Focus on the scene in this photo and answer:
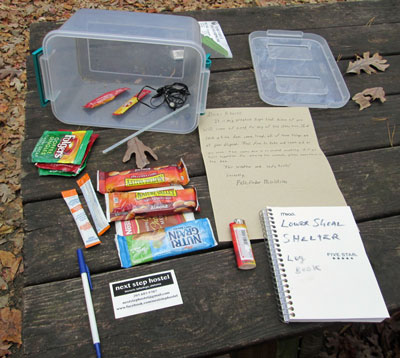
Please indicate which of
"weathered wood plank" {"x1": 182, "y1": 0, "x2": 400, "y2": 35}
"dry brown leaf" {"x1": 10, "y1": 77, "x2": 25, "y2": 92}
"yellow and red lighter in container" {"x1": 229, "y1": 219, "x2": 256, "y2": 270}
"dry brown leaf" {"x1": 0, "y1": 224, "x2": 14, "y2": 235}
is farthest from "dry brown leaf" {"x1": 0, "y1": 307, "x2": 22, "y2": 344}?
"weathered wood plank" {"x1": 182, "y1": 0, "x2": 400, "y2": 35}

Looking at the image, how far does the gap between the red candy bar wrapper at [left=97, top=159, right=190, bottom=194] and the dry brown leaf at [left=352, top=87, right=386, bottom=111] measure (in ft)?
1.92

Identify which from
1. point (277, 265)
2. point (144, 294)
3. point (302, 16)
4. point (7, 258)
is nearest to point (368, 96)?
point (302, 16)

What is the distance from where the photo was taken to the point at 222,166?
853mm

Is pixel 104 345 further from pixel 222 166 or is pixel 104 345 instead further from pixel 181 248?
pixel 222 166

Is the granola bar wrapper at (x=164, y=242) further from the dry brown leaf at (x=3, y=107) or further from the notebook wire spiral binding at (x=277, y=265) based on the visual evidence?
the dry brown leaf at (x=3, y=107)

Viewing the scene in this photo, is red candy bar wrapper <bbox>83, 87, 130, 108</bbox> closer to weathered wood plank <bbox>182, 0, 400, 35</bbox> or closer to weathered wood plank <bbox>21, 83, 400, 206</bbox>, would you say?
Answer: weathered wood plank <bbox>21, 83, 400, 206</bbox>

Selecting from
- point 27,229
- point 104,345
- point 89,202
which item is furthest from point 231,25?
point 104,345

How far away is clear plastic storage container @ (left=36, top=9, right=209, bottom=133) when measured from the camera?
806 mm

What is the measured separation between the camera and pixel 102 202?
0.76 meters

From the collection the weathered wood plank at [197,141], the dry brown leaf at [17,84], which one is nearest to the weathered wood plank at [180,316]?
the weathered wood plank at [197,141]

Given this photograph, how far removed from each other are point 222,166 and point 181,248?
25cm

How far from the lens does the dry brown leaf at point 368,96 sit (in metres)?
1.03

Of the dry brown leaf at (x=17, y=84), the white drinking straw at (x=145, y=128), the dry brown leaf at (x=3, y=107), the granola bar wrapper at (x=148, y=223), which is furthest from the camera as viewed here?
the dry brown leaf at (x=17, y=84)

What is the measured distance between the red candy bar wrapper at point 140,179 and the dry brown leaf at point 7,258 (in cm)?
79
